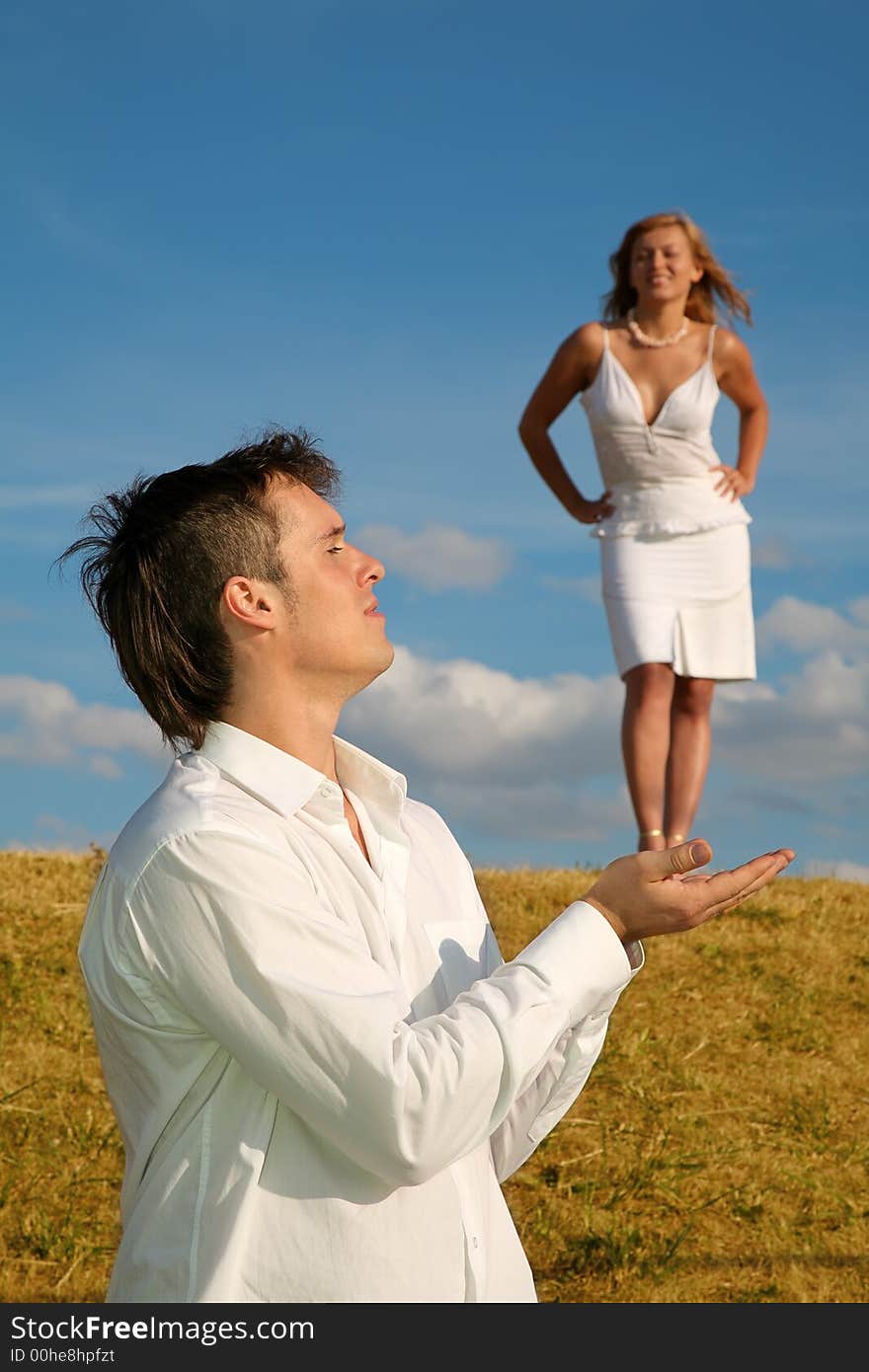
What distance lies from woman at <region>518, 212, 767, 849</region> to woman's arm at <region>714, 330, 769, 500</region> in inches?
0.6

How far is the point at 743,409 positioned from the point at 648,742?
7.07ft

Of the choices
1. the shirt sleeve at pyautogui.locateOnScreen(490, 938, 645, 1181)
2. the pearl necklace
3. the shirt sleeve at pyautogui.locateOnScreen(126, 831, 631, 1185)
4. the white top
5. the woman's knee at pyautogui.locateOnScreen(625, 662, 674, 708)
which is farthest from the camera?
the pearl necklace

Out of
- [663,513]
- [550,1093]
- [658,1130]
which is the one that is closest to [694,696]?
[663,513]

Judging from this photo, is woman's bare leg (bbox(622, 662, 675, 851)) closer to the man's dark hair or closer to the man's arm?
the man's dark hair

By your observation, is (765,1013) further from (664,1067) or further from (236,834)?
(236,834)

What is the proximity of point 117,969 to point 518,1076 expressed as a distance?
645 mm

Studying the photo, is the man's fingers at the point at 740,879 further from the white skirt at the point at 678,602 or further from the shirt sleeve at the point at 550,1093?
the white skirt at the point at 678,602

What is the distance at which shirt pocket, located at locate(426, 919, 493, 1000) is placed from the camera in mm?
2510

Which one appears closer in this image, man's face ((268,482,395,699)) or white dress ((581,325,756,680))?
man's face ((268,482,395,699))

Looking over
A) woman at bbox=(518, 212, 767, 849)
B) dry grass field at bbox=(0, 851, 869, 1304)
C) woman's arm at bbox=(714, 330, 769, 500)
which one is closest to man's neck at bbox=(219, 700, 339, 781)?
dry grass field at bbox=(0, 851, 869, 1304)

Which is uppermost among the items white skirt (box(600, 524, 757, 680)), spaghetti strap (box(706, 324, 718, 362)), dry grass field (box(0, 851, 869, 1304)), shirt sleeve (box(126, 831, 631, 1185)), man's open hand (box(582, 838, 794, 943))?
spaghetti strap (box(706, 324, 718, 362))

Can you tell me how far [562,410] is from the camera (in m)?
8.10

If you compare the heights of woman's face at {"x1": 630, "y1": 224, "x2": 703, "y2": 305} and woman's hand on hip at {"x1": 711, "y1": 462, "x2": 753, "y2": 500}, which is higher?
woman's face at {"x1": 630, "y1": 224, "x2": 703, "y2": 305}

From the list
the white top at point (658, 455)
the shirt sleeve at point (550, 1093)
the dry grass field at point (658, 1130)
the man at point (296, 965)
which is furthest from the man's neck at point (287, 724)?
the white top at point (658, 455)
